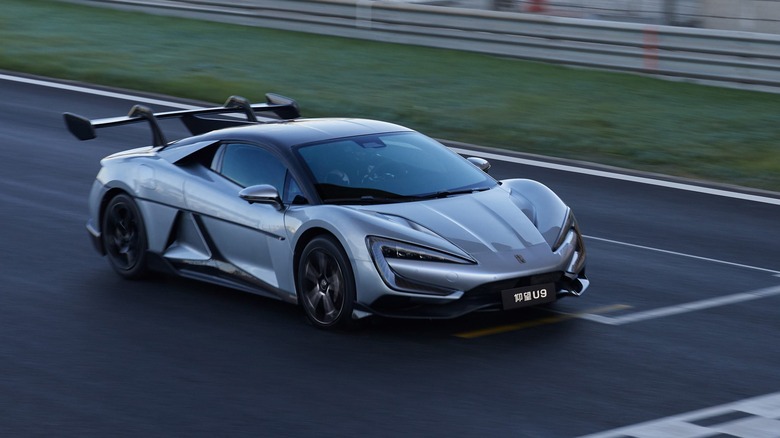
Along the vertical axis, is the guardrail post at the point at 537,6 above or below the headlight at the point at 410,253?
above

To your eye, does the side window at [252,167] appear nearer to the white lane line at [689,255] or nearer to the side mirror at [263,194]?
the side mirror at [263,194]

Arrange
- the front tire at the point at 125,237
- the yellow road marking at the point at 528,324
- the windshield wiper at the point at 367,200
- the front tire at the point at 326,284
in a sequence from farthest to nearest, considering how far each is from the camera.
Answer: the front tire at the point at 125,237, the windshield wiper at the point at 367,200, the yellow road marking at the point at 528,324, the front tire at the point at 326,284

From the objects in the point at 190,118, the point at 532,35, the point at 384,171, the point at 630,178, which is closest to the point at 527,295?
the point at 384,171

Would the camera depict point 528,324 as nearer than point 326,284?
No

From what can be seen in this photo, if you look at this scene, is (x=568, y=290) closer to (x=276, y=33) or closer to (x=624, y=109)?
(x=624, y=109)

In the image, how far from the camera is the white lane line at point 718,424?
672 centimetres

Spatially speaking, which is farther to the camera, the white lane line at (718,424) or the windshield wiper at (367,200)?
the windshield wiper at (367,200)

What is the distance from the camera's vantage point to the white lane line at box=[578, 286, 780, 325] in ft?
29.8

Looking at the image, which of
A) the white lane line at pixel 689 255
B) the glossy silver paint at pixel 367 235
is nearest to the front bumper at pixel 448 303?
the glossy silver paint at pixel 367 235

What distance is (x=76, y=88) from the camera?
20469 millimetres

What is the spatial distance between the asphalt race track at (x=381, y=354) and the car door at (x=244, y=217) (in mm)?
341

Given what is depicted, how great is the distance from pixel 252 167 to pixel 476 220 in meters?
1.83

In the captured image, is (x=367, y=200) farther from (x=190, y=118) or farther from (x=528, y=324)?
(x=190, y=118)

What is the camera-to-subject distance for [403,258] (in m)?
8.26
